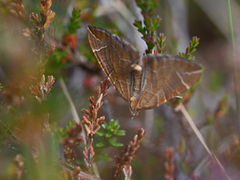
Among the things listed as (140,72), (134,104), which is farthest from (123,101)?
(140,72)

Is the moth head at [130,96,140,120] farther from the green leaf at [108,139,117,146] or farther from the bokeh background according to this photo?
the bokeh background

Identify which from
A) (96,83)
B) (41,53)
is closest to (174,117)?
(96,83)

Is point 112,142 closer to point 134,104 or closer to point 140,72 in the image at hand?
point 134,104

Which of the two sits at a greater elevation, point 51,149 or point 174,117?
point 51,149

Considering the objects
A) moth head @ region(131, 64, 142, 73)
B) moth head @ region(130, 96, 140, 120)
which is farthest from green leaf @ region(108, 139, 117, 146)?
moth head @ region(131, 64, 142, 73)

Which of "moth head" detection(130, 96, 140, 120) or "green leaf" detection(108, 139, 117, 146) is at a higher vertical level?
"moth head" detection(130, 96, 140, 120)

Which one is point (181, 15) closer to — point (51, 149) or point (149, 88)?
point (149, 88)
